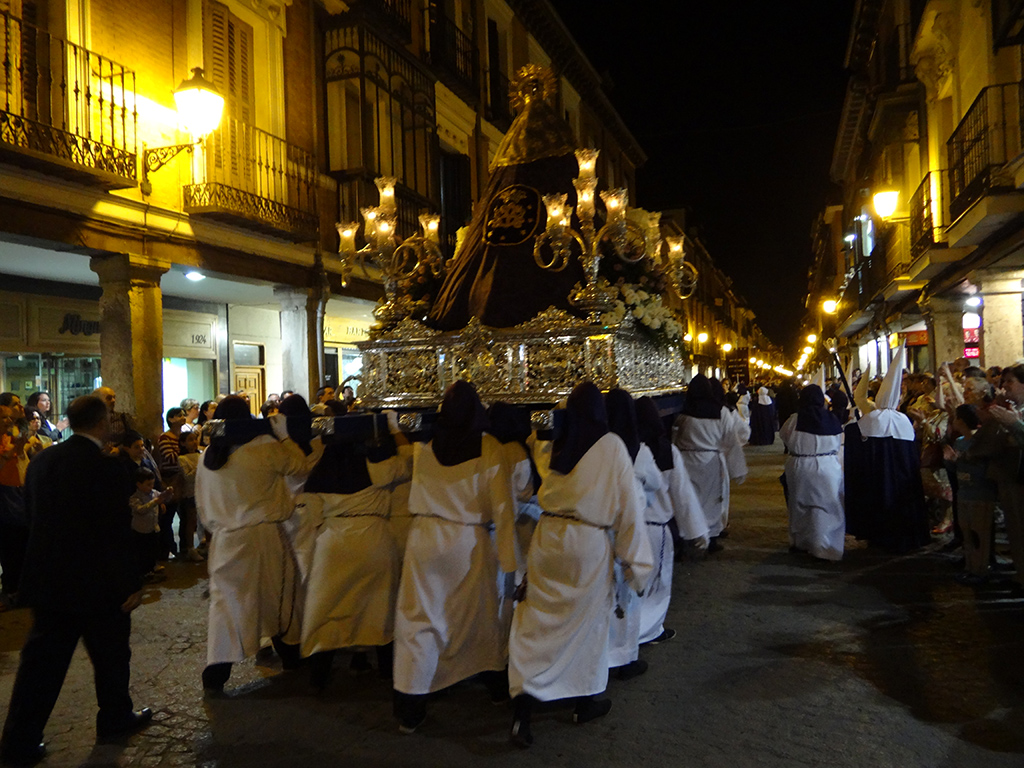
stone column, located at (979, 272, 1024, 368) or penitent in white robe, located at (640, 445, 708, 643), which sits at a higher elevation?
stone column, located at (979, 272, 1024, 368)

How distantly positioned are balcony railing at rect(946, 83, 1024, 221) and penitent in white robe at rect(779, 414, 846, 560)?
475 cm

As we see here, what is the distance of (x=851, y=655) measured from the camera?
4.89 metres

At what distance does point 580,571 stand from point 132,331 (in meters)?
7.42

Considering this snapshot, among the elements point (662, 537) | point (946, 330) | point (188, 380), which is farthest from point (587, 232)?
point (946, 330)

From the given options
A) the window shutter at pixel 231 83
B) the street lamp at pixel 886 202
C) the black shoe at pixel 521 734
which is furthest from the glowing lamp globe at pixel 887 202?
the black shoe at pixel 521 734

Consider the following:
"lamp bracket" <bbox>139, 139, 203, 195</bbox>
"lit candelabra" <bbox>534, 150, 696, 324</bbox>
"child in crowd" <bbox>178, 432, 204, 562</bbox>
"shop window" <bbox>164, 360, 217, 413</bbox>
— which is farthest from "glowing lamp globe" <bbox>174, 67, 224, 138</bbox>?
"lit candelabra" <bbox>534, 150, 696, 324</bbox>

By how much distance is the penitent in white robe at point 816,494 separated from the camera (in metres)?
7.38

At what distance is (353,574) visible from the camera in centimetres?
456

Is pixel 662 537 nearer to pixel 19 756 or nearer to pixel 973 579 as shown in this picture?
pixel 973 579

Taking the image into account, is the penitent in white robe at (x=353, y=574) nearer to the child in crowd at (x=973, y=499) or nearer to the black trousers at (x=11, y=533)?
the black trousers at (x=11, y=533)

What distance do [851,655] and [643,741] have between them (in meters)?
1.82

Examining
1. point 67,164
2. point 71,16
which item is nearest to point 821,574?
point 67,164

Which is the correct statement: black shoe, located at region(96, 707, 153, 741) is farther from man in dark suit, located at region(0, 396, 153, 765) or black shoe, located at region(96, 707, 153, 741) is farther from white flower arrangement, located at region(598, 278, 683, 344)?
white flower arrangement, located at region(598, 278, 683, 344)

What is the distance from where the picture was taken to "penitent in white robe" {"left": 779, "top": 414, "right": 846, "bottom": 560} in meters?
7.38
